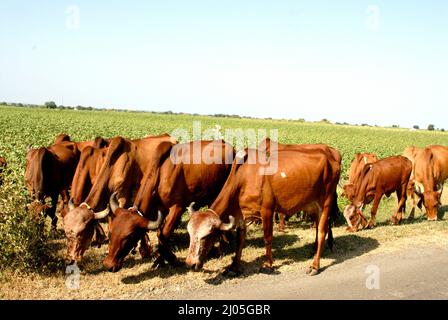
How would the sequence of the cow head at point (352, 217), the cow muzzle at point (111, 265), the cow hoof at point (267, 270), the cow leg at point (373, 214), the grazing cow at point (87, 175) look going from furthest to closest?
1. the cow leg at point (373, 214)
2. the cow head at point (352, 217)
3. the grazing cow at point (87, 175)
4. the cow hoof at point (267, 270)
5. the cow muzzle at point (111, 265)

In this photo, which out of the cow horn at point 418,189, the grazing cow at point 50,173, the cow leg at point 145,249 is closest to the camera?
the cow leg at point 145,249

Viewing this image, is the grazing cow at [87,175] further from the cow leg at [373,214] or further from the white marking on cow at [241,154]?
the cow leg at [373,214]

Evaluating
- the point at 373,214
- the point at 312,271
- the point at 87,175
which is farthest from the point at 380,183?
the point at 87,175

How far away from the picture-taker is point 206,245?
7277mm

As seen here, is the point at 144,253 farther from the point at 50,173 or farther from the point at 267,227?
the point at 50,173

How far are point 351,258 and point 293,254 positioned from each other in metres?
1.32

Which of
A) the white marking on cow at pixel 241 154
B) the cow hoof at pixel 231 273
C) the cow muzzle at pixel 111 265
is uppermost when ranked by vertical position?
the white marking on cow at pixel 241 154

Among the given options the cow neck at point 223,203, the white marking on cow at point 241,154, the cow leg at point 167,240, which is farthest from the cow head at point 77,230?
the white marking on cow at point 241,154

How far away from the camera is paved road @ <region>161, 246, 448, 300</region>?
24.0ft

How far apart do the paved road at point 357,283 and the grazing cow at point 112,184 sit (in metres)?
2.04

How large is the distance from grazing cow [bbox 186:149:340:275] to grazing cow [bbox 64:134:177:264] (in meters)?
1.86

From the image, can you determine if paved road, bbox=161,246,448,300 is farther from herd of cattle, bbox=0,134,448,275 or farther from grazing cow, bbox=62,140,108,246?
grazing cow, bbox=62,140,108,246

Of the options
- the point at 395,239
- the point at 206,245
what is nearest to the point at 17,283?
the point at 206,245

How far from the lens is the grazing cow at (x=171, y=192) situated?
739 centimetres
